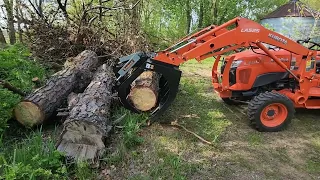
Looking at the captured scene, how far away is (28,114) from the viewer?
3.91 meters

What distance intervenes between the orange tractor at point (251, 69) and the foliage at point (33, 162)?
128 cm

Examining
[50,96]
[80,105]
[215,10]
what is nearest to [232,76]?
[80,105]

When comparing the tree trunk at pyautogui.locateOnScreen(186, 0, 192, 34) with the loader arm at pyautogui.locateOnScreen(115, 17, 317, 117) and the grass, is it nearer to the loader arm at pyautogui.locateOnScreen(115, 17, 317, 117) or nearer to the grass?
the loader arm at pyautogui.locateOnScreen(115, 17, 317, 117)

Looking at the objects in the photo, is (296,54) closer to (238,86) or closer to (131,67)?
(238,86)

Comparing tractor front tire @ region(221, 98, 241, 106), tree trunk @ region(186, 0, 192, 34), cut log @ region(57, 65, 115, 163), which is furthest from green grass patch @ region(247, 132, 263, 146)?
tree trunk @ region(186, 0, 192, 34)

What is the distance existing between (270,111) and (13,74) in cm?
429

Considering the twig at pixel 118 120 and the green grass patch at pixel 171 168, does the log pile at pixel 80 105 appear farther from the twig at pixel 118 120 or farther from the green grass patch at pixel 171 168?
the green grass patch at pixel 171 168

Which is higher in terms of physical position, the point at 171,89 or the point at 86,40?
the point at 86,40

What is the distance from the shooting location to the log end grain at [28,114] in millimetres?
3859

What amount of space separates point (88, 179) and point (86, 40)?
519 cm

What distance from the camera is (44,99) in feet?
13.4

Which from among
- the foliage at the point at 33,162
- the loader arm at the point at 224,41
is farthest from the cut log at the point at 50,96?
the loader arm at the point at 224,41

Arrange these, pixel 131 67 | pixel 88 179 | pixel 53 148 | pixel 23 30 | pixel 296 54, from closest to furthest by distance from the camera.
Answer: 1. pixel 88 179
2. pixel 53 148
3. pixel 131 67
4. pixel 296 54
5. pixel 23 30

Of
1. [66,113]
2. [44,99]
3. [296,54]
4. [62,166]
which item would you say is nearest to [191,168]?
[62,166]
